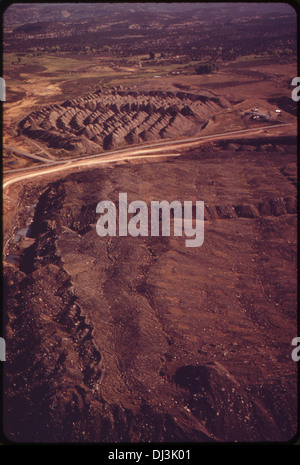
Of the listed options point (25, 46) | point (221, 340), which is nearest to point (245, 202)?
point (221, 340)

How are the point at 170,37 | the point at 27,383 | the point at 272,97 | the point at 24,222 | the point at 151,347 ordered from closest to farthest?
1. the point at 27,383
2. the point at 151,347
3. the point at 24,222
4. the point at 272,97
5. the point at 170,37

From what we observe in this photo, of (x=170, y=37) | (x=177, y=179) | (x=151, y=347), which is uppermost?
(x=170, y=37)

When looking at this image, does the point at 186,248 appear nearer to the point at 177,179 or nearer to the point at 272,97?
the point at 177,179

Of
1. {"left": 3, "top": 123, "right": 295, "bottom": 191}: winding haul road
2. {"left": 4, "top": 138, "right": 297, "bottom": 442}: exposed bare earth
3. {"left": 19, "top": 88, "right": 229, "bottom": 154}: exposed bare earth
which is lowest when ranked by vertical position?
{"left": 4, "top": 138, "right": 297, "bottom": 442}: exposed bare earth

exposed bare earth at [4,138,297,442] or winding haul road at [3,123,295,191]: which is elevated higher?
winding haul road at [3,123,295,191]

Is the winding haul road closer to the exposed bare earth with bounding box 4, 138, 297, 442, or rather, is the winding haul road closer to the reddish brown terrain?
the reddish brown terrain

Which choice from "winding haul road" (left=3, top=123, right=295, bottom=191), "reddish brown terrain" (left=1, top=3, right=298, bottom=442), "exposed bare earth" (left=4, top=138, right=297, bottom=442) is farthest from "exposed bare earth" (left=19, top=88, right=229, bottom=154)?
"exposed bare earth" (left=4, top=138, right=297, bottom=442)
